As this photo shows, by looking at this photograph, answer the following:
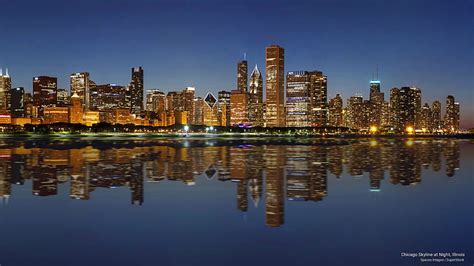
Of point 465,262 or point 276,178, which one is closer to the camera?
point 465,262

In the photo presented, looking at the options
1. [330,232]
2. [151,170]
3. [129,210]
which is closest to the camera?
[330,232]

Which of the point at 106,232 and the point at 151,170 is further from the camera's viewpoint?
the point at 151,170

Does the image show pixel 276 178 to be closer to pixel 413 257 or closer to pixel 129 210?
pixel 129 210

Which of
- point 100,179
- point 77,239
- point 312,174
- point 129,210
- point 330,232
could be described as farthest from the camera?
point 312,174

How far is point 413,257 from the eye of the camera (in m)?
12.0

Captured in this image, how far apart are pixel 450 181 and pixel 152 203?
64.2 feet

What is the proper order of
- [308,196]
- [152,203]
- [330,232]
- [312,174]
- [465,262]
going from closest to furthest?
[465,262]
[330,232]
[152,203]
[308,196]
[312,174]

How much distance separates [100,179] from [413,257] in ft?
67.1

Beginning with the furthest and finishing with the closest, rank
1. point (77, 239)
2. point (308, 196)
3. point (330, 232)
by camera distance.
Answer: point (308, 196) → point (330, 232) → point (77, 239)

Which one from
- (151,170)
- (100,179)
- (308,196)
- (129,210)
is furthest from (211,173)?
(129,210)

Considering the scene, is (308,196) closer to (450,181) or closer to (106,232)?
(106,232)

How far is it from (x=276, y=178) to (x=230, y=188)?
4.91 meters

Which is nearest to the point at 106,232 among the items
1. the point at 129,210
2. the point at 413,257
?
the point at 129,210

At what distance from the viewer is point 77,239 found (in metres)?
13.8
